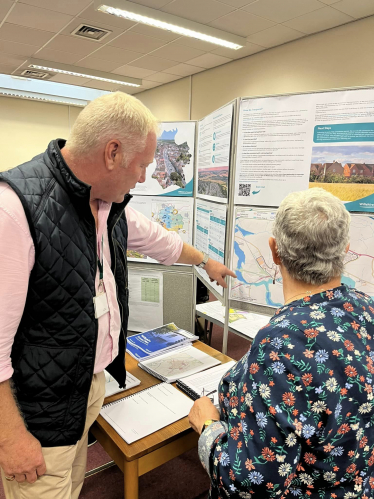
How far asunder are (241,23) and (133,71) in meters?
2.65

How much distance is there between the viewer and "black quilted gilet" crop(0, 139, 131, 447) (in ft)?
3.00

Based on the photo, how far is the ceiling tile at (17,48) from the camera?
5008mm

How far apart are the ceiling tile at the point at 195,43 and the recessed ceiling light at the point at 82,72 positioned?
2.09m

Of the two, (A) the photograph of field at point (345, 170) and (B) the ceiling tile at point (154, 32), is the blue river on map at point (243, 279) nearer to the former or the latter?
(A) the photograph of field at point (345, 170)

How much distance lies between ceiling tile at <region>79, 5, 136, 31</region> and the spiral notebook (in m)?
3.98

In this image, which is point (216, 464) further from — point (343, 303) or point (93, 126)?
point (93, 126)

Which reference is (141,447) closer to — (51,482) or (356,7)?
(51,482)

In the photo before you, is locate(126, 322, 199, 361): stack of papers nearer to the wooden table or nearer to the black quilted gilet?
the wooden table

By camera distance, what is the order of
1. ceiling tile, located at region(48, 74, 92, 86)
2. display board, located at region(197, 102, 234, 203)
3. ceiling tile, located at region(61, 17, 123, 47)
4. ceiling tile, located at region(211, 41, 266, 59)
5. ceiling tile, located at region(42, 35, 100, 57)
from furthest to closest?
1. ceiling tile, located at region(48, 74, 92, 86)
2. ceiling tile, located at region(211, 41, 266, 59)
3. ceiling tile, located at region(42, 35, 100, 57)
4. ceiling tile, located at region(61, 17, 123, 47)
5. display board, located at region(197, 102, 234, 203)

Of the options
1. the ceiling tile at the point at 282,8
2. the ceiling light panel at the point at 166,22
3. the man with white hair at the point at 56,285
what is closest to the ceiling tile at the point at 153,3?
the ceiling light panel at the point at 166,22

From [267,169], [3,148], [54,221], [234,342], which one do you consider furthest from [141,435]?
Answer: [3,148]

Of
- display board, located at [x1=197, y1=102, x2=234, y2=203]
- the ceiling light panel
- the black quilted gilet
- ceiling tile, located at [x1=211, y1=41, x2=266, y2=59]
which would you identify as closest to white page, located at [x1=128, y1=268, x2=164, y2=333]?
display board, located at [x1=197, y1=102, x2=234, y2=203]

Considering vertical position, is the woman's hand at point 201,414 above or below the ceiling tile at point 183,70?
below

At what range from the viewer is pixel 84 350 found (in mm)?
1002
